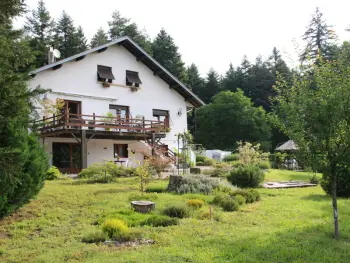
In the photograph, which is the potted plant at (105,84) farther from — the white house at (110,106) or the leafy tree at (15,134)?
the leafy tree at (15,134)

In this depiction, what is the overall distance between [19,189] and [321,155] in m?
6.49

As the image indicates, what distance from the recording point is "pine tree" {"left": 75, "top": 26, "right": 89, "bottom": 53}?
43.1 metres

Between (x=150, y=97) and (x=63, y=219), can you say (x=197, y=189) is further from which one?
(x=150, y=97)

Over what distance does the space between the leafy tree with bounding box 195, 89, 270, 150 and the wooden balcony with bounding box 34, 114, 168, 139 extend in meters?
23.3

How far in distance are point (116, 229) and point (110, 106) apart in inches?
718

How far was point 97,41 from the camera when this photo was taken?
153 ft

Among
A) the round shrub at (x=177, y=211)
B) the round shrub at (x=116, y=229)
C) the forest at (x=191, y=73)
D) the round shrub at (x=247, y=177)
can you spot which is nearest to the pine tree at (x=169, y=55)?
the forest at (x=191, y=73)

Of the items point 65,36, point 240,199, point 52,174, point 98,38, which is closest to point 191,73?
point 98,38

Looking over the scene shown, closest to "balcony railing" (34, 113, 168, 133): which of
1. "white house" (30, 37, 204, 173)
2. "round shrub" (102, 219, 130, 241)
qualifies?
"white house" (30, 37, 204, 173)

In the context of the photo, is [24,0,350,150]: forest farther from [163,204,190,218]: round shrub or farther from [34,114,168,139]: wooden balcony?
[163,204,190,218]: round shrub

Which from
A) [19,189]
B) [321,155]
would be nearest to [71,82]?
[19,189]

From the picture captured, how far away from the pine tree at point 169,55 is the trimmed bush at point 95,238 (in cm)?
4048

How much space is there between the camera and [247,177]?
15148 mm

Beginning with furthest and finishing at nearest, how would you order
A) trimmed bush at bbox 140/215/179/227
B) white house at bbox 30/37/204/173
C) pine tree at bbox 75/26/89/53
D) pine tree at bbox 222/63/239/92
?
pine tree at bbox 222/63/239/92, pine tree at bbox 75/26/89/53, white house at bbox 30/37/204/173, trimmed bush at bbox 140/215/179/227
